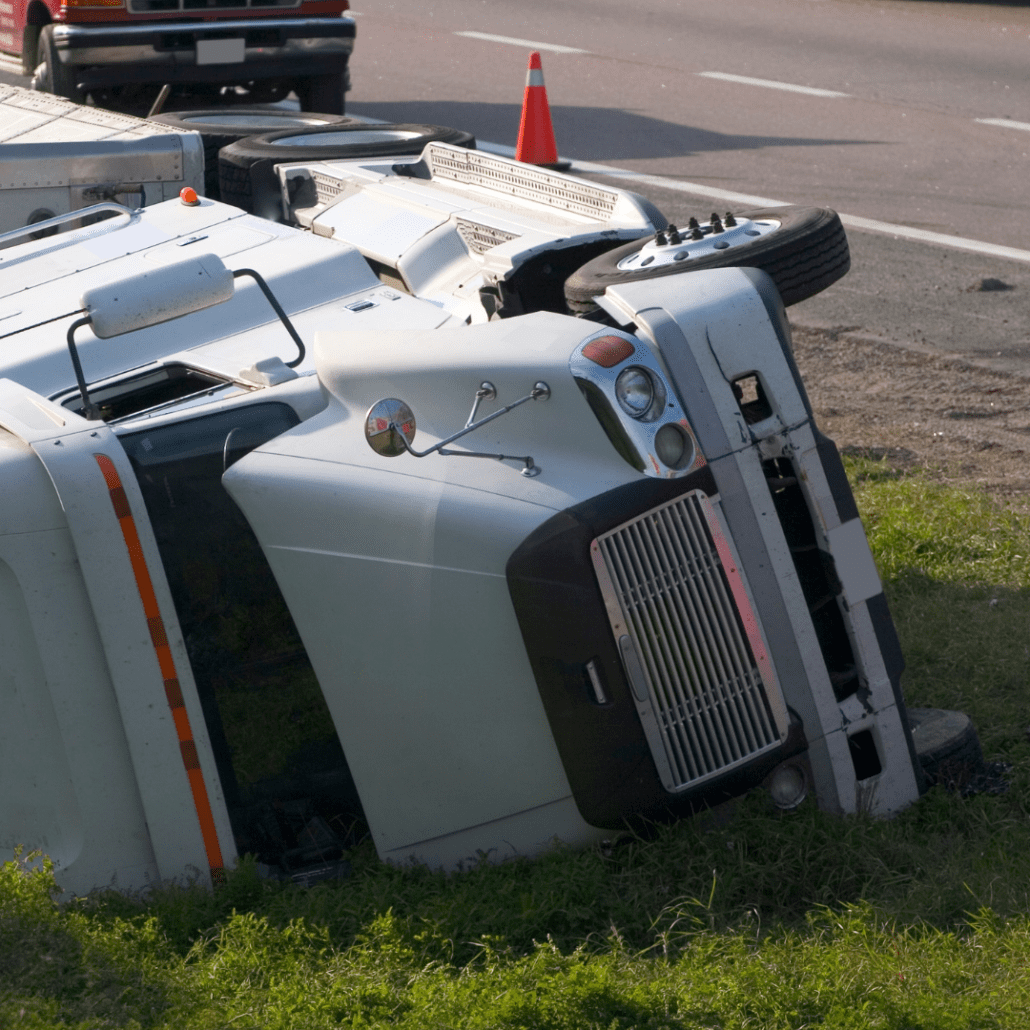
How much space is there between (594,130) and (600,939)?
32.0ft

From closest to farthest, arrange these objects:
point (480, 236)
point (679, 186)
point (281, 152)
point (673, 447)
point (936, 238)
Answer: point (673, 447), point (480, 236), point (281, 152), point (936, 238), point (679, 186)

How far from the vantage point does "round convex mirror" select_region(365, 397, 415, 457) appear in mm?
3049

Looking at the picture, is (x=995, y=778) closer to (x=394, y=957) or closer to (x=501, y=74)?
(x=394, y=957)

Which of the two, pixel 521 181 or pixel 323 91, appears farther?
pixel 323 91

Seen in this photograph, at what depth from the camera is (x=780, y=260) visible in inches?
161

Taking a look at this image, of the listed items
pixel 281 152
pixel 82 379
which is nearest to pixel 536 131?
pixel 281 152

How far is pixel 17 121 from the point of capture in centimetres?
636

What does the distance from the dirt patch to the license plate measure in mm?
5445

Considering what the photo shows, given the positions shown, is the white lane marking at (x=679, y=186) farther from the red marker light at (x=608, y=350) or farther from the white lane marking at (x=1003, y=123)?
the red marker light at (x=608, y=350)

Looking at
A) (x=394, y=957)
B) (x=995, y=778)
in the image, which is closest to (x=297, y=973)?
(x=394, y=957)

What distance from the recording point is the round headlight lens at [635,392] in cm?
308

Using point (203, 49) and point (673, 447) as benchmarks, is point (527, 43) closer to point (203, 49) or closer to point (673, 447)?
point (203, 49)

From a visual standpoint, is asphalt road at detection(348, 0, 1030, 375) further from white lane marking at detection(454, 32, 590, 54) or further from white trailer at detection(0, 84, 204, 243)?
white trailer at detection(0, 84, 204, 243)

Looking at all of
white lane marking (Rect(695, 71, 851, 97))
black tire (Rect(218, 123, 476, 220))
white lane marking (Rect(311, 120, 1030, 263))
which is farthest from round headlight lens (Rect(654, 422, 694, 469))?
white lane marking (Rect(695, 71, 851, 97))
